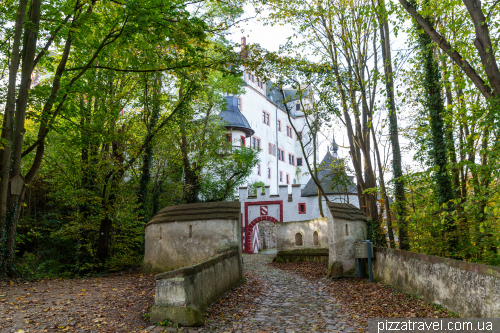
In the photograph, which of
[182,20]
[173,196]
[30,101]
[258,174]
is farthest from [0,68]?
[258,174]

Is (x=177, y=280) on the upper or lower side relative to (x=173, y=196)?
lower

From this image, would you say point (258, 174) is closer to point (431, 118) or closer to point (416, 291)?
point (431, 118)

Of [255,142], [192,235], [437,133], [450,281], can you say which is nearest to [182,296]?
[450,281]

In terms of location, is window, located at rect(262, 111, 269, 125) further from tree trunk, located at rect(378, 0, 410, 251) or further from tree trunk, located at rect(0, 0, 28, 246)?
tree trunk, located at rect(0, 0, 28, 246)

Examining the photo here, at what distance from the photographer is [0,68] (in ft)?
43.7

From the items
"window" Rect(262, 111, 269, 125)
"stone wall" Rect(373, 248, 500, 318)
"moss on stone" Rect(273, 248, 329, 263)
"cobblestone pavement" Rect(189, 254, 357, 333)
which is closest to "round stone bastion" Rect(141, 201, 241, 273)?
"cobblestone pavement" Rect(189, 254, 357, 333)

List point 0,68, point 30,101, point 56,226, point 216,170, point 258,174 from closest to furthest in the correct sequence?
point 30,101 < point 0,68 < point 56,226 < point 216,170 < point 258,174

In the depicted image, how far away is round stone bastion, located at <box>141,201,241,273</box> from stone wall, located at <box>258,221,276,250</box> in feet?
68.7

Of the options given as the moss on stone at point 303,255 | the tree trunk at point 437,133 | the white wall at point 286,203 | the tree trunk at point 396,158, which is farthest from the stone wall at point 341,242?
the white wall at point 286,203

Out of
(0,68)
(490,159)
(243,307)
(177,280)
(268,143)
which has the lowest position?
(243,307)

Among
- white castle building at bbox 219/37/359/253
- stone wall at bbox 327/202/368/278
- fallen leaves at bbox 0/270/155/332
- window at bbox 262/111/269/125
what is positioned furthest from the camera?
window at bbox 262/111/269/125

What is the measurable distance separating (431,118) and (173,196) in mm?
15034

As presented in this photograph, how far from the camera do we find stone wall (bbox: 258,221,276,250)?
33.0 meters

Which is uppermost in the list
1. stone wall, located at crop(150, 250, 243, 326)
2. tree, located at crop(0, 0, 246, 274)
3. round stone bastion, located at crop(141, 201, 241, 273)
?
tree, located at crop(0, 0, 246, 274)
